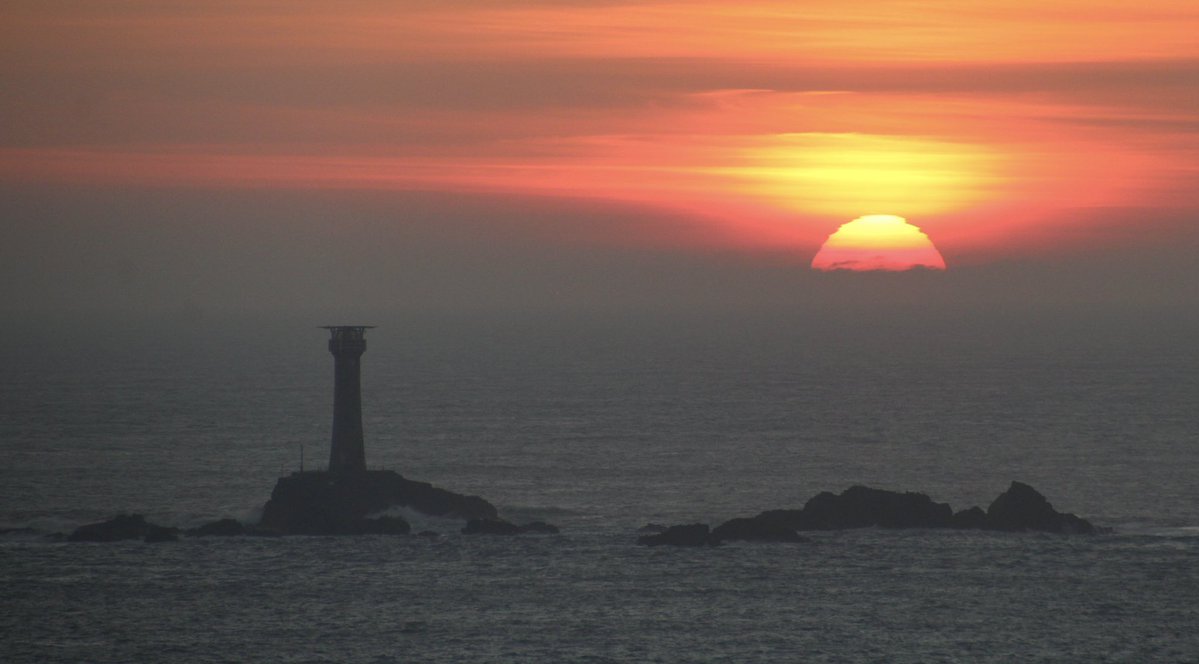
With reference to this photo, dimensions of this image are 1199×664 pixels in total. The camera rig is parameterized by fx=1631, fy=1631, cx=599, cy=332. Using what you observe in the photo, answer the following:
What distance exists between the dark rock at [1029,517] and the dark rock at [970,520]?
29 centimetres

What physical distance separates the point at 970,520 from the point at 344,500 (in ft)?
95.7

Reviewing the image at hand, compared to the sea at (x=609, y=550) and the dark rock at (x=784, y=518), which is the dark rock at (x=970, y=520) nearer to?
the sea at (x=609, y=550)

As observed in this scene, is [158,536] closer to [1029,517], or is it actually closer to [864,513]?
[864,513]

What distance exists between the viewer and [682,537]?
238 ft

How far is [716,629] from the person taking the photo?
194ft

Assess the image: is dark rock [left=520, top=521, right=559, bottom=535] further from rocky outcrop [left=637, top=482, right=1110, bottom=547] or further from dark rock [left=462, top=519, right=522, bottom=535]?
rocky outcrop [left=637, top=482, right=1110, bottom=547]

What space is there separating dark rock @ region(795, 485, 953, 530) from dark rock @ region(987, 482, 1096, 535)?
2307 mm

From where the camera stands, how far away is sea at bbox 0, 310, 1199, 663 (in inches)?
2280

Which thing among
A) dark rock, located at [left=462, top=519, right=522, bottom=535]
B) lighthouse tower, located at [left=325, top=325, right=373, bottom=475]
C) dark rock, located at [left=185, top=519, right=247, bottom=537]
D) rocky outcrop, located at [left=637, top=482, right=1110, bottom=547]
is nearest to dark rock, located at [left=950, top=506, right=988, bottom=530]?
rocky outcrop, located at [left=637, top=482, right=1110, bottom=547]

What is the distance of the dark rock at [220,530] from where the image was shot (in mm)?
74625

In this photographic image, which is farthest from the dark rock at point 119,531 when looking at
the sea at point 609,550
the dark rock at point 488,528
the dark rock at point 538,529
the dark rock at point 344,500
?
the dark rock at point 538,529

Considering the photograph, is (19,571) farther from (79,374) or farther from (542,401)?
(79,374)

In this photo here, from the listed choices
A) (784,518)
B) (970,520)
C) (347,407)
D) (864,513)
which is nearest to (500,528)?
(347,407)

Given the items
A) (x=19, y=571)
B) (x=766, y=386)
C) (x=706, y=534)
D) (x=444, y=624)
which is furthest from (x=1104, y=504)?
(x=766, y=386)
